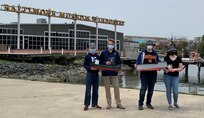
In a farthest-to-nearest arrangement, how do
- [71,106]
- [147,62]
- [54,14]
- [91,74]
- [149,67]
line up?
[54,14] → [71,106] → [91,74] → [147,62] → [149,67]

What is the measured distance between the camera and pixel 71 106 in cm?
880

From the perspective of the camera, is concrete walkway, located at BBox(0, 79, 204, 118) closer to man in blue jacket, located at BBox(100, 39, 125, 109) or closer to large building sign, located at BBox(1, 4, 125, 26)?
man in blue jacket, located at BBox(100, 39, 125, 109)

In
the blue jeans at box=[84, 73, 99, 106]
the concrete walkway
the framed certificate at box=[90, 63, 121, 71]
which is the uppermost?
the framed certificate at box=[90, 63, 121, 71]

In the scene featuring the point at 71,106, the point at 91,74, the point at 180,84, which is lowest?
the point at 180,84

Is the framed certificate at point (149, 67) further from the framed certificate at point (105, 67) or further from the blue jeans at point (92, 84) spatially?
the blue jeans at point (92, 84)

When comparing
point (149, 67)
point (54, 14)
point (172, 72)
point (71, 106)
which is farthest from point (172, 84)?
point (54, 14)

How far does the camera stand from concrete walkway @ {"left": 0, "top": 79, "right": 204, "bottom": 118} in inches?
300

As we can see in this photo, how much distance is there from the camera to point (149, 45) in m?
8.36

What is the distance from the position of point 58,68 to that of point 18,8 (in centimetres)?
1510

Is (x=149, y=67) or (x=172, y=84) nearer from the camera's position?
(x=149, y=67)

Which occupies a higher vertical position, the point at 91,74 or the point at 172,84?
the point at 91,74

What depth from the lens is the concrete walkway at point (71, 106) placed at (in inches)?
300

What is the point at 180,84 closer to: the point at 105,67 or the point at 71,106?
the point at 71,106

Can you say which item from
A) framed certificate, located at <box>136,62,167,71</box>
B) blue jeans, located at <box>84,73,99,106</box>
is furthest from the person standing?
framed certificate, located at <box>136,62,167,71</box>
